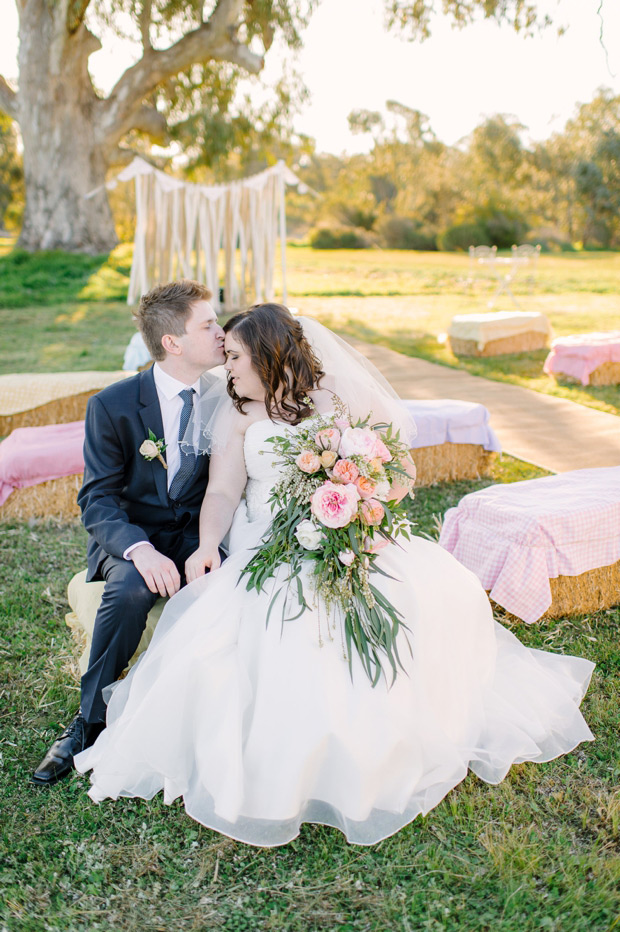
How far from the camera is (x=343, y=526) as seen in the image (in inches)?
94.0

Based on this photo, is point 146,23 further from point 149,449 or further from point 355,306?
point 149,449

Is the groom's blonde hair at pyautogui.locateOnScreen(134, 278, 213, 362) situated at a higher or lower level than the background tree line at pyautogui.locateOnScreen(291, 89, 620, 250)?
lower

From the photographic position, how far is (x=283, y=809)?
Answer: 2.22 m

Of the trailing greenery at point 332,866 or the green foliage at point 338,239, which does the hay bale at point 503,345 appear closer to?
the trailing greenery at point 332,866

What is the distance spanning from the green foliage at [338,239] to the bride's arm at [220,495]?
1424 inches

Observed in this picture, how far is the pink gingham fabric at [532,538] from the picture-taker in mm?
3393

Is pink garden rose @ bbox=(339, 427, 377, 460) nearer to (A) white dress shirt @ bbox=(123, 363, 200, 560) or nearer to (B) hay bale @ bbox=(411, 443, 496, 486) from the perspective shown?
(A) white dress shirt @ bbox=(123, 363, 200, 560)

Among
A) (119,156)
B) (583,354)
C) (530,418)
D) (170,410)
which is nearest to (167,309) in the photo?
(170,410)

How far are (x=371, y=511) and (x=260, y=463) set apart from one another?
0.71 meters

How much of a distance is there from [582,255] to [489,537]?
112 feet

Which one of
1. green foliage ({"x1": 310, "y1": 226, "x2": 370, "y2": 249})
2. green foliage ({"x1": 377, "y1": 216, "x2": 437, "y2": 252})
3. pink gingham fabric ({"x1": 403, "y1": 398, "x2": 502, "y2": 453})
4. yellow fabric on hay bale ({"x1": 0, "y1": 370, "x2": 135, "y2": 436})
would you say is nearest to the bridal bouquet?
pink gingham fabric ({"x1": 403, "y1": 398, "x2": 502, "y2": 453})

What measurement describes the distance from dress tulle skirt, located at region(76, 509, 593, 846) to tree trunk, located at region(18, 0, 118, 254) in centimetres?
1753

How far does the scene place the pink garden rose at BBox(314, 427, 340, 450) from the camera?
2459mm

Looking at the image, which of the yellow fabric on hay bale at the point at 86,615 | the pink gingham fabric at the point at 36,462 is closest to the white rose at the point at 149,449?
the yellow fabric on hay bale at the point at 86,615
